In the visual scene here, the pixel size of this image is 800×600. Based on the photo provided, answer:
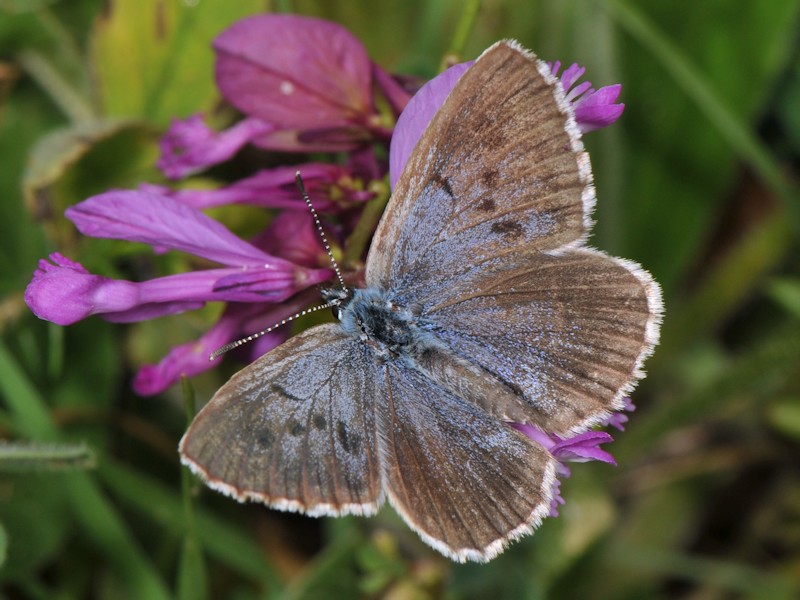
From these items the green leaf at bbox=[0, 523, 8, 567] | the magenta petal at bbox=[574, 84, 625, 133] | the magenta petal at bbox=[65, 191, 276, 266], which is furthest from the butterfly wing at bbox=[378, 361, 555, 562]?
the green leaf at bbox=[0, 523, 8, 567]

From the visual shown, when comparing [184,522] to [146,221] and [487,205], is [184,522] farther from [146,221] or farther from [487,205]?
[487,205]

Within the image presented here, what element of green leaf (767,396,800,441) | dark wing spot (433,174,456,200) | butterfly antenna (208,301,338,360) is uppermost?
dark wing spot (433,174,456,200)

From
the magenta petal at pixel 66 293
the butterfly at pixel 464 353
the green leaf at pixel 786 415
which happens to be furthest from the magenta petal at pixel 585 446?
the green leaf at pixel 786 415

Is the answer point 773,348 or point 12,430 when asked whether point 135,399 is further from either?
point 773,348

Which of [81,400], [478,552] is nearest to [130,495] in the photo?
[81,400]

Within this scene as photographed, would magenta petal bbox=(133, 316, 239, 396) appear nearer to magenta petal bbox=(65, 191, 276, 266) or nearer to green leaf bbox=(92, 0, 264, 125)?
magenta petal bbox=(65, 191, 276, 266)

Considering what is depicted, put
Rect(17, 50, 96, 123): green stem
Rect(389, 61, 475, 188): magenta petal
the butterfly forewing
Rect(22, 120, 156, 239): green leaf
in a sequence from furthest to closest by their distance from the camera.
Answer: Rect(17, 50, 96, 123): green stem < Rect(22, 120, 156, 239): green leaf < Rect(389, 61, 475, 188): magenta petal < the butterfly forewing
